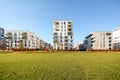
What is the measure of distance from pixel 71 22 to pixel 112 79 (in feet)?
318

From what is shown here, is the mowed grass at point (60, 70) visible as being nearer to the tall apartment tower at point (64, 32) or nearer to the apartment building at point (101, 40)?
the tall apartment tower at point (64, 32)

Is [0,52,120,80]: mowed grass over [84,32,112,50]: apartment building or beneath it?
beneath

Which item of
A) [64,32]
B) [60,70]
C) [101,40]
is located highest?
Answer: [64,32]

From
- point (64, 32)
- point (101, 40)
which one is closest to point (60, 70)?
point (64, 32)

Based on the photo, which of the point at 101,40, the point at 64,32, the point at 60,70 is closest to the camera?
the point at 60,70

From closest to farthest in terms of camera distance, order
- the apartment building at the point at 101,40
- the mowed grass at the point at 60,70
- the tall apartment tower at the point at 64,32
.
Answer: the mowed grass at the point at 60,70 → the tall apartment tower at the point at 64,32 → the apartment building at the point at 101,40

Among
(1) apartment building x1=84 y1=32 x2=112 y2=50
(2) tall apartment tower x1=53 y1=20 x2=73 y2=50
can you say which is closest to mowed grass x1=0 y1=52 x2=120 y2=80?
(2) tall apartment tower x1=53 y1=20 x2=73 y2=50

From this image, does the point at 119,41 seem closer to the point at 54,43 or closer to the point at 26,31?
the point at 54,43

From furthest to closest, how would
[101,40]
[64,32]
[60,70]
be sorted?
[101,40]
[64,32]
[60,70]

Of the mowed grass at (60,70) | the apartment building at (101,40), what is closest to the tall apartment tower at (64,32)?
the apartment building at (101,40)

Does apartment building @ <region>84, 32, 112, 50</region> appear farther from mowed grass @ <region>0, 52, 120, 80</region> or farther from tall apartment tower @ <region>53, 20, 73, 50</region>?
mowed grass @ <region>0, 52, 120, 80</region>

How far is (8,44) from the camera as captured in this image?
121 m

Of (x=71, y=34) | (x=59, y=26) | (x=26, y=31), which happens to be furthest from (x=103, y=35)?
(x=26, y=31)

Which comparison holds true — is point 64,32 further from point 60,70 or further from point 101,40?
point 60,70
